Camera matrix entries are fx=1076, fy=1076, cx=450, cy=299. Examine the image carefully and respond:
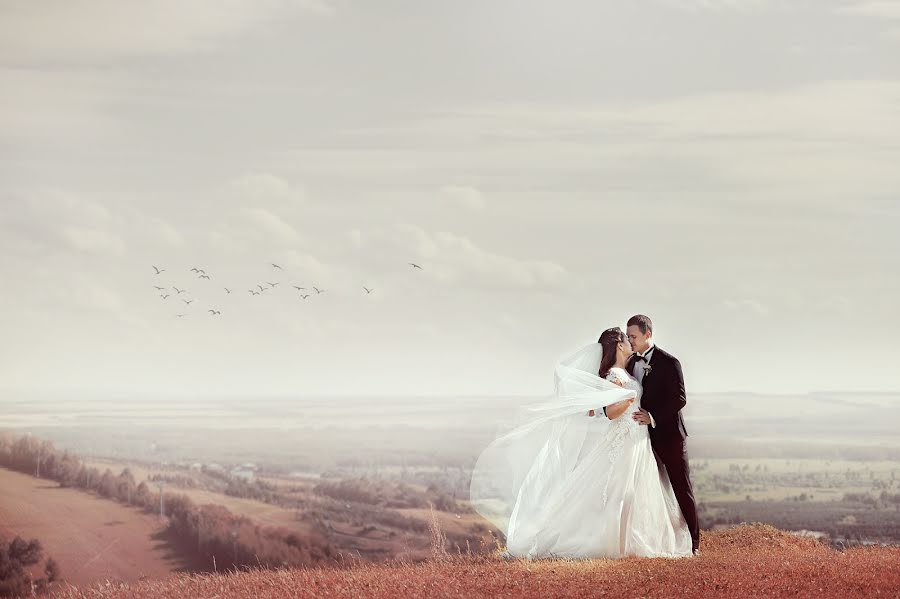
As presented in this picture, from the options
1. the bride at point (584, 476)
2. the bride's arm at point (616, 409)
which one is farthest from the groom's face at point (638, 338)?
the bride's arm at point (616, 409)

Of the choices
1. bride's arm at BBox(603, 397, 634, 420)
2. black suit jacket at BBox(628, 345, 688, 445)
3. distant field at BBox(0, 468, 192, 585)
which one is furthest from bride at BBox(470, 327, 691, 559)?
distant field at BBox(0, 468, 192, 585)

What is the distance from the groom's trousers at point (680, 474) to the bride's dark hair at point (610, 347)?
2.56 feet

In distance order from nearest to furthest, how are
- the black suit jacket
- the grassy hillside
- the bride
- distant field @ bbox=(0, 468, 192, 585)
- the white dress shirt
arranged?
the grassy hillside, the bride, the black suit jacket, the white dress shirt, distant field @ bbox=(0, 468, 192, 585)

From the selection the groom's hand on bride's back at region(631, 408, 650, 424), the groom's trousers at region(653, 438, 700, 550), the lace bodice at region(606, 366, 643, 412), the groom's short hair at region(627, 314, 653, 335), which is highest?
the groom's short hair at region(627, 314, 653, 335)

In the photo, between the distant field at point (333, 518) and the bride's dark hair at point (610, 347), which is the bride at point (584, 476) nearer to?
the bride's dark hair at point (610, 347)

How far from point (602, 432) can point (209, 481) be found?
6.89 metres

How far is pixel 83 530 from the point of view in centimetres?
1384

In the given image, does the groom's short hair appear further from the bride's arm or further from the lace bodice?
the bride's arm

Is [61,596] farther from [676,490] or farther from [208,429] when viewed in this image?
[676,490]

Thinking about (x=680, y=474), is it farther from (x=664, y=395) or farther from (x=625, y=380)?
(x=625, y=380)

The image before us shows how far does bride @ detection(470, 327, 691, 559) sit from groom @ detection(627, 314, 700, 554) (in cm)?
8

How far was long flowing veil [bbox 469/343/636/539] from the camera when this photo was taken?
9.27m

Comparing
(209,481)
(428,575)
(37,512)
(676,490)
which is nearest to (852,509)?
(676,490)

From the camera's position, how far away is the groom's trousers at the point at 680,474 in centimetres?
934
